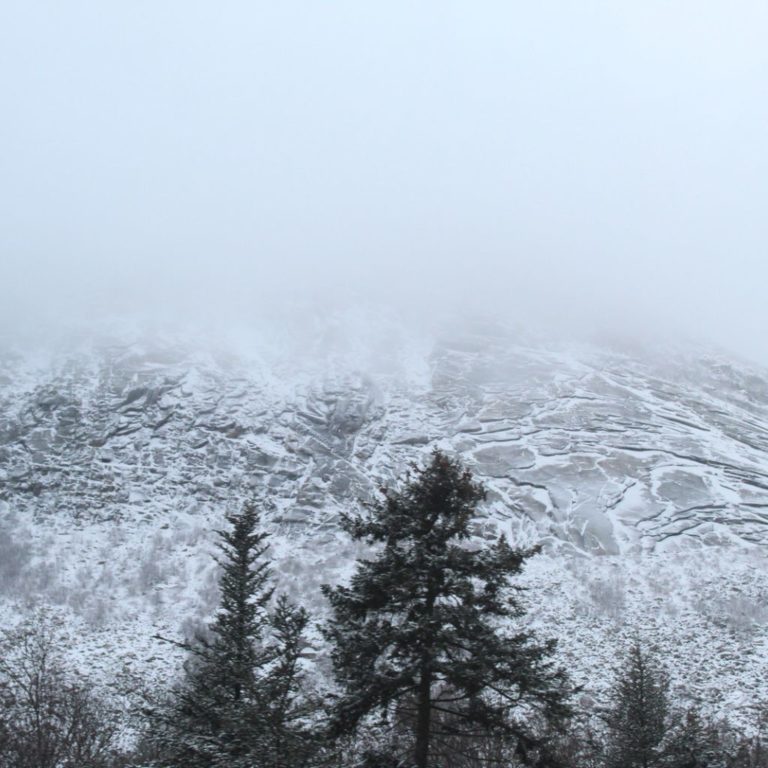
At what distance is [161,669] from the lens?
3853 centimetres

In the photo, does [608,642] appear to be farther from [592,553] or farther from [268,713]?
[268,713]

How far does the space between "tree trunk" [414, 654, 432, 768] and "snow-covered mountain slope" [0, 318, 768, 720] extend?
106 feet

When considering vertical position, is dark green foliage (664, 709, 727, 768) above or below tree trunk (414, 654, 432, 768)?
below

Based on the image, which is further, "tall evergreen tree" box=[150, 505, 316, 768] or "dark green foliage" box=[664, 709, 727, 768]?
"dark green foliage" box=[664, 709, 727, 768]

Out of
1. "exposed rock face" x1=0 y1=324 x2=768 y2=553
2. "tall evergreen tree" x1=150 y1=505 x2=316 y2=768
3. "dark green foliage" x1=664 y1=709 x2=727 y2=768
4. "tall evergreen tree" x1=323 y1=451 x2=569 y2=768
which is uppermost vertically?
"tall evergreen tree" x1=323 y1=451 x2=569 y2=768

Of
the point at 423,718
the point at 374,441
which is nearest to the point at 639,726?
the point at 423,718

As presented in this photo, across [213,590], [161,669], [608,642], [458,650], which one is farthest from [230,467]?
[458,650]

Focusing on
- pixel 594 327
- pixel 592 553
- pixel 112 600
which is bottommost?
pixel 112 600

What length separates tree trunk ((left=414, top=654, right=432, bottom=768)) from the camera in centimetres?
926

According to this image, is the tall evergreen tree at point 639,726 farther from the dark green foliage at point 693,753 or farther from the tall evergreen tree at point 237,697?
the tall evergreen tree at point 237,697

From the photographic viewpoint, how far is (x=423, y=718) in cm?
949

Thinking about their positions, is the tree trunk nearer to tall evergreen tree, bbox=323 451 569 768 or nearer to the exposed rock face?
tall evergreen tree, bbox=323 451 569 768

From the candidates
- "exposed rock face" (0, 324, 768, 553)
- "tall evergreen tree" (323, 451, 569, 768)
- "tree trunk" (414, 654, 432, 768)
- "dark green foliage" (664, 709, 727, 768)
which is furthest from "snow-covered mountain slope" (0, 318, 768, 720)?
"tree trunk" (414, 654, 432, 768)

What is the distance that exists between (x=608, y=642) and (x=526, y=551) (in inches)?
1454
